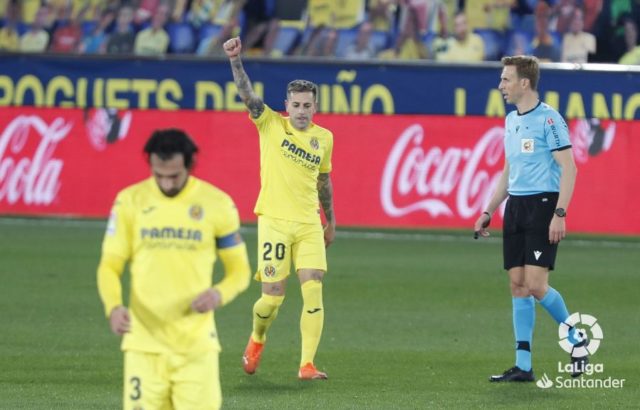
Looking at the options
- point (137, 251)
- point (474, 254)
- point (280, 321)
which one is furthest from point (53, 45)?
point (137, 251)

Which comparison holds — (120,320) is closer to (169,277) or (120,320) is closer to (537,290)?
(169,277)

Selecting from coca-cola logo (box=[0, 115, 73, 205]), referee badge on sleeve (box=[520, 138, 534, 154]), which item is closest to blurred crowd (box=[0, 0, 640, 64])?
coca-cola logo (box=[0, 115, 73, 205])

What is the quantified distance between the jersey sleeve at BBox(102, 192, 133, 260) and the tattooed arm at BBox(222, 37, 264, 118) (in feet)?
9.18

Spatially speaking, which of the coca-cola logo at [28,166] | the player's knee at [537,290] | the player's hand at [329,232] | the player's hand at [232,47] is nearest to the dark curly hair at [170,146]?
the player's hand at [232,47]

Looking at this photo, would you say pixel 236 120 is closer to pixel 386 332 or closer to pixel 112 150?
pixel 112 150

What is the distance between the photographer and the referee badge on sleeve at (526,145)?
10133 millimetres

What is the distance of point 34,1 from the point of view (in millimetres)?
24906

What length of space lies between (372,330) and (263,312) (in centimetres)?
247

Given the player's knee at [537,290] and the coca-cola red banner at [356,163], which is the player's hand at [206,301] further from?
the coca-cola red banner at [356,163]

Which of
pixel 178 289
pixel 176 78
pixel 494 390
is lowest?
pixel 494 390

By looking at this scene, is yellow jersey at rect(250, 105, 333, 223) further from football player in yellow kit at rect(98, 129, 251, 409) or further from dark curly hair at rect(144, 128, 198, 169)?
dark curly hair at rect(144, 128, 198, 169)

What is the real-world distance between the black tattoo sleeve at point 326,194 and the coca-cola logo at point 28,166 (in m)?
10.8

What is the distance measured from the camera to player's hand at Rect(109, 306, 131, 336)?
21.1 feet

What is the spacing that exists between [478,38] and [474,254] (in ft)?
18.1
